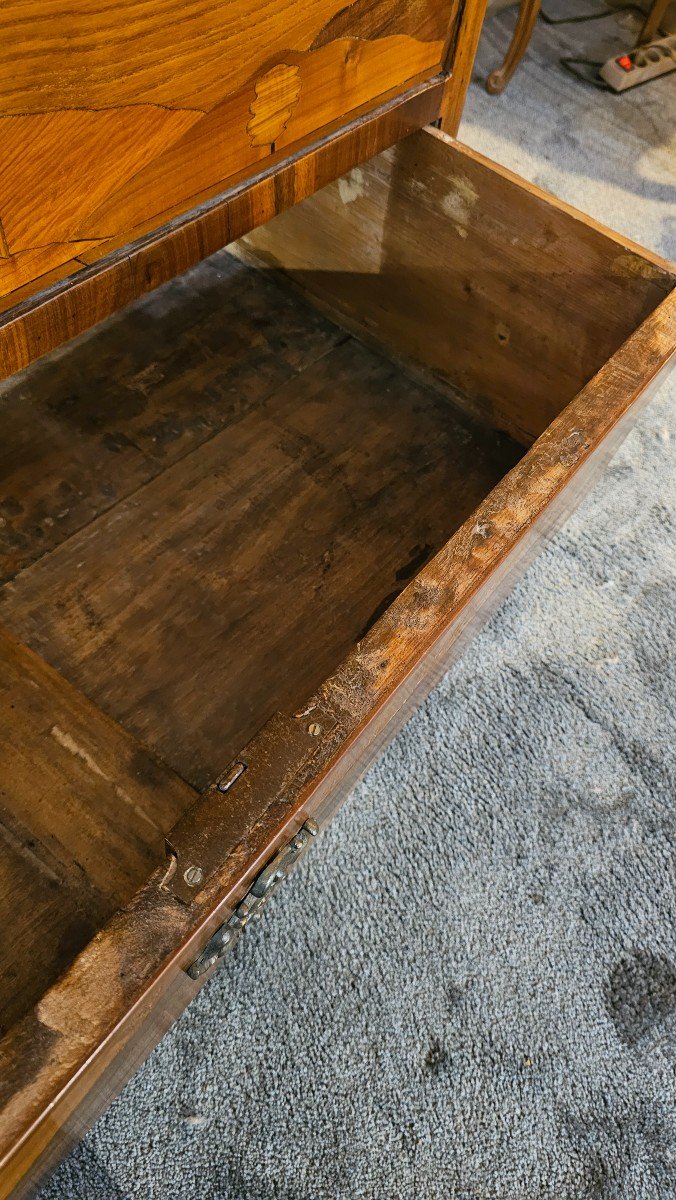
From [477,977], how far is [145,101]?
30.5 inches

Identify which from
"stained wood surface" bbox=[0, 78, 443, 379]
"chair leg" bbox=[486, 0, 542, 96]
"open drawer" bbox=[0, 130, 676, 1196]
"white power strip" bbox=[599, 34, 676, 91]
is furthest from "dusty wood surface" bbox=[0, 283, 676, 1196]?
"white power strip" bbox=[599, 34, 676, 91]

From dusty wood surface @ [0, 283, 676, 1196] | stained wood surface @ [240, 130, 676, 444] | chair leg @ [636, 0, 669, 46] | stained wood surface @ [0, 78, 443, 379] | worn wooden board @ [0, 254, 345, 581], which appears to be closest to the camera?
dusty wood surface @ [0, 283, 676, 1196]

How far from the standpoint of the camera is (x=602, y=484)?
3.89 feet

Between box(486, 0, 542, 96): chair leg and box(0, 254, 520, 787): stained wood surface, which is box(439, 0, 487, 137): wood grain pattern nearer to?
box(0, 254, 520, 787): stained wood surface

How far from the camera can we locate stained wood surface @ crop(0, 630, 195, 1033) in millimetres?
699

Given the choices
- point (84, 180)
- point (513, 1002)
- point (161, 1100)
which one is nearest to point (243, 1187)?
point (161, 1100)

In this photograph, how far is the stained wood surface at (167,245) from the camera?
59cm

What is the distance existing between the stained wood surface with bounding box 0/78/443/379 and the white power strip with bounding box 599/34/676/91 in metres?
1.22

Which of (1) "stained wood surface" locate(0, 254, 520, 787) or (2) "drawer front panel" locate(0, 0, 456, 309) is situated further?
(1) "stained wood surface" locate(0, 254, 520, 787)

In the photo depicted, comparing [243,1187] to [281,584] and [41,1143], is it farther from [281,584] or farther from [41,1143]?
[281,584]

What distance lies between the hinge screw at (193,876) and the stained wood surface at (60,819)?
286mm

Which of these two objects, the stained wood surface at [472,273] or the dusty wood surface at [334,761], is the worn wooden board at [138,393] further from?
the dusty wood surface at [334,761]

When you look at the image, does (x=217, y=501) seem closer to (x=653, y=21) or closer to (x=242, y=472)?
(x=242, y=472)

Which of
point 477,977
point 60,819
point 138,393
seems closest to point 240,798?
point 60,819
